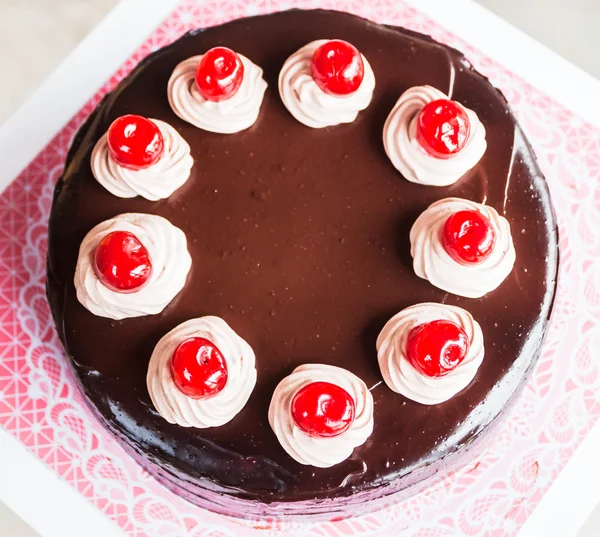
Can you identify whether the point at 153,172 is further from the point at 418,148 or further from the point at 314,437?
the point at 314,437

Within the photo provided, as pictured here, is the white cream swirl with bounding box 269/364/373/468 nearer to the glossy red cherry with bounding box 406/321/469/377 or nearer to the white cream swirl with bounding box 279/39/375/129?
the glossy red cherry with bounding box 406/321/469/377

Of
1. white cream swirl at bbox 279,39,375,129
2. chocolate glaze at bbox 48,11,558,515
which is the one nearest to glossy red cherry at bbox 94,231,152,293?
chocolate glaze at bbox 48,11,558,515

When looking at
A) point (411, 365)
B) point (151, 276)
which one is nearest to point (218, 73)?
point (151, 276)

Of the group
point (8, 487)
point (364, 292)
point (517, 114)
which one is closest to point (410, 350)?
point (364, 292)

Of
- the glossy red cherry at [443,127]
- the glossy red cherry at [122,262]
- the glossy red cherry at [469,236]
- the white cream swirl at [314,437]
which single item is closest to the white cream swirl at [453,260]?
the glossy red cherry at [469,236]

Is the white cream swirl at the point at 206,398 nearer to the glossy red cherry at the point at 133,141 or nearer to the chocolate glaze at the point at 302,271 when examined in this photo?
the chocolate glaze at the point at 302,271

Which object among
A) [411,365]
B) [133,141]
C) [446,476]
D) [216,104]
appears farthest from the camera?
[446,476]

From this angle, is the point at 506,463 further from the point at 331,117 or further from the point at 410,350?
the point at 331,117
